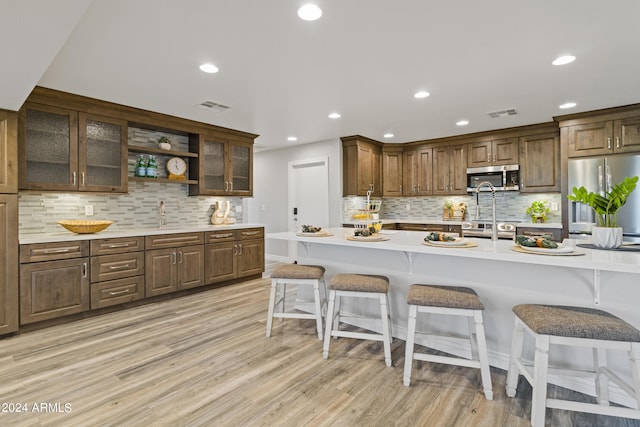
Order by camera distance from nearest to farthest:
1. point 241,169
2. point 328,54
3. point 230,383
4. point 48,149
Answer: point 230,383 → point 328,54 → point 48,149 → point 241,169

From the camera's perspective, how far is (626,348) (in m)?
1.50

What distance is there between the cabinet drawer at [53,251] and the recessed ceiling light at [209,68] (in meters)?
2.15

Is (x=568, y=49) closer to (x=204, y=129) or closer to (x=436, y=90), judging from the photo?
(x=436, y=90)

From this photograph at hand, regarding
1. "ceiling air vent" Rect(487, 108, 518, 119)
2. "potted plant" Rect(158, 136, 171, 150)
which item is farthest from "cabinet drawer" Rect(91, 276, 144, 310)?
"ceiling air vent" Rect(487, 108, 518, 119)

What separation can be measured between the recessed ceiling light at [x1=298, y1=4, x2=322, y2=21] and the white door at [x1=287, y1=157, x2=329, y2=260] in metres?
3.87

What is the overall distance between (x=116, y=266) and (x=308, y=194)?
11.6 ft

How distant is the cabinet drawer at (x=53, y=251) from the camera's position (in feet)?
9.86

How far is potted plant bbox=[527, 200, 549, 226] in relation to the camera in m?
5.01

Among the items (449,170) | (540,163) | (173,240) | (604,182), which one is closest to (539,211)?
(540,163)

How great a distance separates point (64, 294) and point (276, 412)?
267 centimetres

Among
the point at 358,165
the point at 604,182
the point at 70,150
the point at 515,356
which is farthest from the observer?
the point at 358,165

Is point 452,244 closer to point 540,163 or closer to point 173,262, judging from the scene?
point 173,262

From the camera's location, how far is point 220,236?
4590mm

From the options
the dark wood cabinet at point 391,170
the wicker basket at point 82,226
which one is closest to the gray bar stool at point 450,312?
the wicker basket at point 82,226
